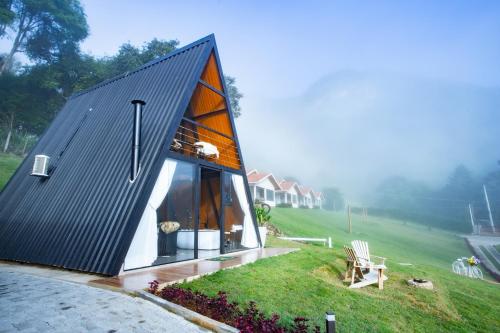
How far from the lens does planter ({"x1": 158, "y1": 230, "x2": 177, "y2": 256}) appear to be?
294 inches

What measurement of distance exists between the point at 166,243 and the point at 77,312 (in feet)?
14.0

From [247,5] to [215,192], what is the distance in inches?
1981

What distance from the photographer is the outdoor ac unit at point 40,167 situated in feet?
27.5

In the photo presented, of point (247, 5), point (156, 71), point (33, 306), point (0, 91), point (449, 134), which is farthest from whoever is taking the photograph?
point (449, 134)

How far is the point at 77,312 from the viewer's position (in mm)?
3395

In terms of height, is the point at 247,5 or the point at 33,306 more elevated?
the point at 247,5

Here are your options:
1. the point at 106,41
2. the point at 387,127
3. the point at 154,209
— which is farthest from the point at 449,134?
the point at 154,209

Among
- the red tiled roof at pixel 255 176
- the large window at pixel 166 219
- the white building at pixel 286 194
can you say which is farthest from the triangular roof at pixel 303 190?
the large window at pixel 166 219

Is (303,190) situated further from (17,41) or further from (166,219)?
(17,41)

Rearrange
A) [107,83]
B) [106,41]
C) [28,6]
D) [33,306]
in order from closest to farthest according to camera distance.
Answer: [33,306]
[107,83]
[28,6]
[106,41]

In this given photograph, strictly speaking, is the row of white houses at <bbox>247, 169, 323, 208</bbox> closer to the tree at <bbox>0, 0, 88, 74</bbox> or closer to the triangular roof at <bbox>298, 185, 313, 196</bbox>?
the triangular roof at <bbox>298, 185, 313, 196</bbox>

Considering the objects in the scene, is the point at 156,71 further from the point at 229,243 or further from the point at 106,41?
the point at 106,41

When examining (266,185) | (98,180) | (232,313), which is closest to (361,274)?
(232,313)

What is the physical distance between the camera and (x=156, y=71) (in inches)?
376
